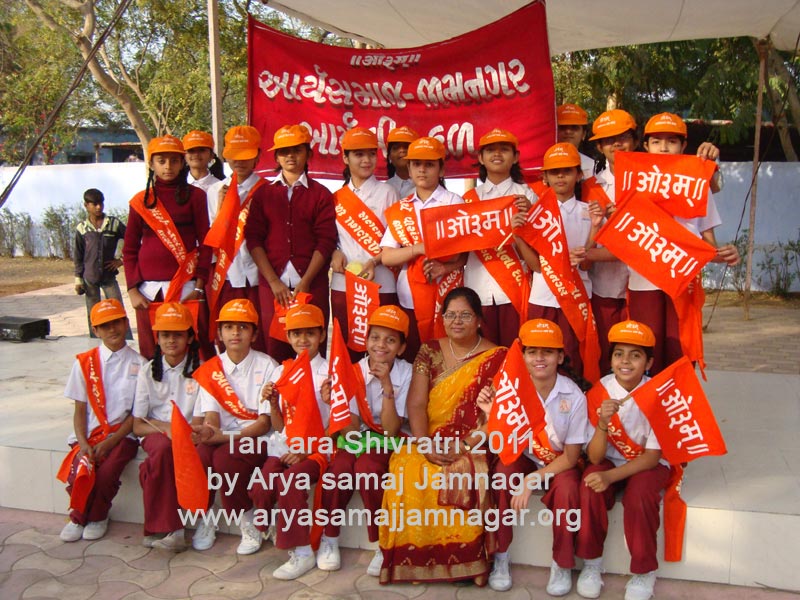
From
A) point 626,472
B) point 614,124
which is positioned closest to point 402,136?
point 614,124

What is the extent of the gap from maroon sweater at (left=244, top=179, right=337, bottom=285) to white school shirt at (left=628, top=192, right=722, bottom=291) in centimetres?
164

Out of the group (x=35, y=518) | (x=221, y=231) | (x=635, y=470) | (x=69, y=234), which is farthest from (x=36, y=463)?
(x=69, y=234)

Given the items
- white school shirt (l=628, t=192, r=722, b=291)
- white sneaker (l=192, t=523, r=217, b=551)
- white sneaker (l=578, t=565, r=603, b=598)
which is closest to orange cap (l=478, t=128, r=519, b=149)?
white school shirt (l=628, t=192, r=722, b=291)

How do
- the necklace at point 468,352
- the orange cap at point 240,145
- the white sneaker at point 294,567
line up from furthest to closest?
the orange cap at point 240,145
the necklace at point 468,352
the white sneaker at point 294,567

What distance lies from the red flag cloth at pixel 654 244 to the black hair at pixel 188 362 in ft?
7.04

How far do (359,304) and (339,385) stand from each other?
2.46 feet

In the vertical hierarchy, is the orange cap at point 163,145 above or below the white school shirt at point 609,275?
above

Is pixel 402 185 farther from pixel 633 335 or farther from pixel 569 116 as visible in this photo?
pixel 633 335

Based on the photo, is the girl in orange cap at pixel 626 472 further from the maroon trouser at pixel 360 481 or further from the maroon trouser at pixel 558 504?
the maroon trouser at pixel 360 481

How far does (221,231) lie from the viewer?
419cm

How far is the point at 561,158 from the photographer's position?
12.4 feet

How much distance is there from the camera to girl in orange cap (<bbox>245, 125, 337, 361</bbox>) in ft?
13.8

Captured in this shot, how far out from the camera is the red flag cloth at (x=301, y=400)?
3566 millimetres

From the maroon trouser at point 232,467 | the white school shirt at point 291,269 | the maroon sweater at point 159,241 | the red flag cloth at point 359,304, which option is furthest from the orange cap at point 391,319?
the maroon sweater at point 159,241
